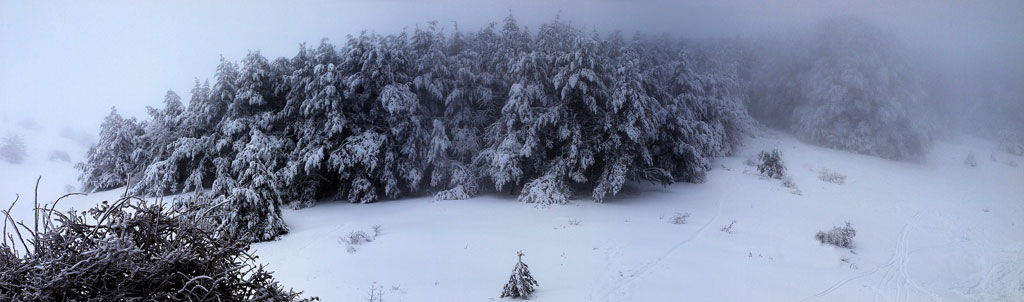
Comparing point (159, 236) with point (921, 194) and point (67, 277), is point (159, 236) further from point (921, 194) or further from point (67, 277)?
point (921, 194)

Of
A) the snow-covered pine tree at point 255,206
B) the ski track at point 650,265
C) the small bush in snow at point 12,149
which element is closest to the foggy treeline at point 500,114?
the snow-covered pine tree at point 255,206

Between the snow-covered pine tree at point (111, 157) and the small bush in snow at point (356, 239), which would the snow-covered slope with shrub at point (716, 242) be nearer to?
the small bush in snow at point (356, 239)

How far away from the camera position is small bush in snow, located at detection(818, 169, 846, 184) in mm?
11711

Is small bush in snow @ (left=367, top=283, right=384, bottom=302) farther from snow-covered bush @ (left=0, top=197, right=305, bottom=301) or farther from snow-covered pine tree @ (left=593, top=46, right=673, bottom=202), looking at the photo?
snow-covered pine tree @ (left=593, top=46, right=673, bottom=202)

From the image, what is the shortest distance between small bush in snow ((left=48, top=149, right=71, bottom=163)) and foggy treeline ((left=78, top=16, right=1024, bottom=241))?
25.0 inches

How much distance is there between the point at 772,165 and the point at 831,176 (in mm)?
1334

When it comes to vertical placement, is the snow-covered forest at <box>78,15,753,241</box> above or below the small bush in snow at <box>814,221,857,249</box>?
above

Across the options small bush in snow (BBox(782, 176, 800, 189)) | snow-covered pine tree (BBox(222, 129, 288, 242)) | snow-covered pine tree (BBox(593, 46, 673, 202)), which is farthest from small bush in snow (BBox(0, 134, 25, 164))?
small bush in snow (BBox(782, 176, 800, 189))

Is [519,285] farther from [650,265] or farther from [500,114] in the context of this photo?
[500,114]

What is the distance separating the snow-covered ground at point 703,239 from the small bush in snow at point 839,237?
0.66 ft

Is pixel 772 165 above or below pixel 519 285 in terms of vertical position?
above

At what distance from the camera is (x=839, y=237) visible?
8.38m

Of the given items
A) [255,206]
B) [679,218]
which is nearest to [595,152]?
[679,218]

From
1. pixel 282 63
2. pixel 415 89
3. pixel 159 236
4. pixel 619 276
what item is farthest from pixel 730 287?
pixel 282 63
